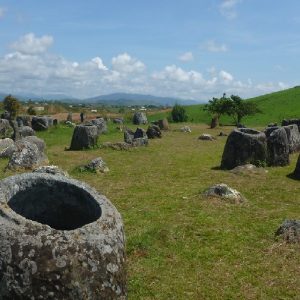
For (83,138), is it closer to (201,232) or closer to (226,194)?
(226,194)

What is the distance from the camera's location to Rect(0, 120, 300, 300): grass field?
9430 millimetres

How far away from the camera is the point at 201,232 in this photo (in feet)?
41.0

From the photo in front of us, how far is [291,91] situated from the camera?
308 ft

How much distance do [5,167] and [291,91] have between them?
3162 inches

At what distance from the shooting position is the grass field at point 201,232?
30.9ft

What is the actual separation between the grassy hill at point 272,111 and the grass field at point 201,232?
47682 millimetres

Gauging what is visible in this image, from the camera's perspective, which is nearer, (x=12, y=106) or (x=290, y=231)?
(x=290, y=231)

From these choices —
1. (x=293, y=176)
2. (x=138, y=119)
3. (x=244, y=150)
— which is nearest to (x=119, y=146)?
(x=244, y=150)

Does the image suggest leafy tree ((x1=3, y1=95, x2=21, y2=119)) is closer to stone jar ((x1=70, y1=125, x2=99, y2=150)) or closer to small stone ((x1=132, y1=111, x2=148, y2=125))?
small stone ((x1=132, y1=111, x2=148, y2=125))

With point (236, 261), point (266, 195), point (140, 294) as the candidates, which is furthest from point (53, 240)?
point (266, 195)

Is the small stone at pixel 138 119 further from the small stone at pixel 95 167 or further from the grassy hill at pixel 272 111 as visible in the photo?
the small stone at pixel 95 167

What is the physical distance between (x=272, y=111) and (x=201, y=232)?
2690 inches

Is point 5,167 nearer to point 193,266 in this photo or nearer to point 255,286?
point 193,266

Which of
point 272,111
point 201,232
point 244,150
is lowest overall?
point 201,232
